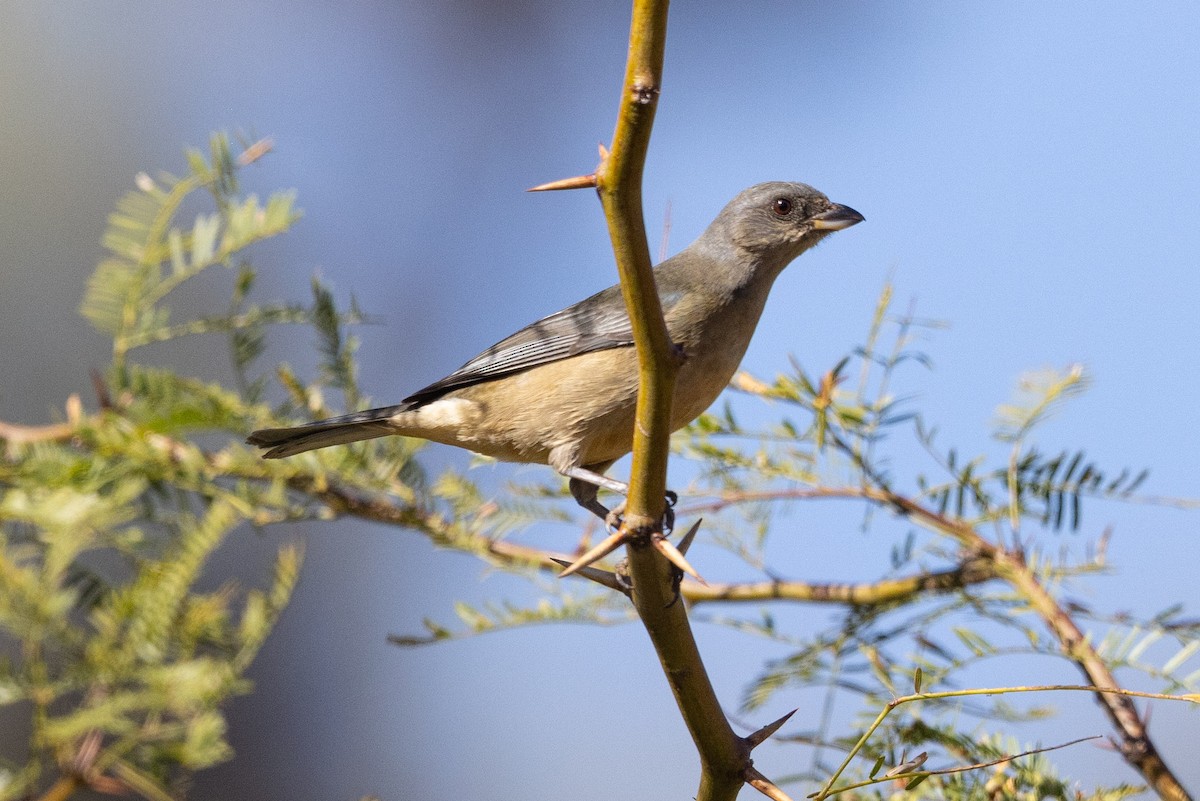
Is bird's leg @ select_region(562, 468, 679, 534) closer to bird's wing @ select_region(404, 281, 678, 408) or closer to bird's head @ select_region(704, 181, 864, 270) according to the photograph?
bird's wing @ select_region(404, 281, 678, 408)

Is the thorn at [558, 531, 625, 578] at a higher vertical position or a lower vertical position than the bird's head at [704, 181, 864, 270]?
lower

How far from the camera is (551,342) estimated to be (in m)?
4.04

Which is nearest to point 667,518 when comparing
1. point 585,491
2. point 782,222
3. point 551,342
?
point 585,491

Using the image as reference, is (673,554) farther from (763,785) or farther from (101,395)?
(101,395)

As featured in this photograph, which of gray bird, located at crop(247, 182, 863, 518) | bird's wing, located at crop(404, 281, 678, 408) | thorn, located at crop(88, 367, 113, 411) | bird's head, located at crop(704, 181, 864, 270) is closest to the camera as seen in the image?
thorn, located at crop(88, 367, 113, 411)

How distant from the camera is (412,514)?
3328mm

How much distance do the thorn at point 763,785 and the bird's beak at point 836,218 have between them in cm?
260

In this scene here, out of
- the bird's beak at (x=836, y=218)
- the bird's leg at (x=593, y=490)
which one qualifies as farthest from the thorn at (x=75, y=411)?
the bird's beak at (x=836, y=218)

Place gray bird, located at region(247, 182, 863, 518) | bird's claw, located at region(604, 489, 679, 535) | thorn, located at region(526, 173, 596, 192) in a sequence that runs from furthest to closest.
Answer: gray bird, located at region(247, 182, 863, 518)
bird's claw, located at region(604, 489, 679, 535)
thorn, located at region(526, 173, 596, 192)

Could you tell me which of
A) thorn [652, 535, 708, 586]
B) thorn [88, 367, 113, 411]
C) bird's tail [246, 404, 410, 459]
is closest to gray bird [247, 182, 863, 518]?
bird's tail [246, 404, 410, 459]

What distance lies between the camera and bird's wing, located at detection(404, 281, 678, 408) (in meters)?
3.87

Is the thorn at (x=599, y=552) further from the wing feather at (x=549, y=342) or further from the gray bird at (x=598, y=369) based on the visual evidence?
the wing feather at (x=549, y=342)

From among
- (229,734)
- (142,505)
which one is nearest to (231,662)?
(142,505)

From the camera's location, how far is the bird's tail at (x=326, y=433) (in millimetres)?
3268
